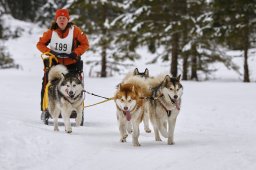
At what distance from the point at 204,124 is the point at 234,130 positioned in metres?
A: 1.05

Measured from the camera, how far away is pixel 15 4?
30.1 metres

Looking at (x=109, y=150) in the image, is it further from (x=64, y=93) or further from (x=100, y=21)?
(x=100, y=21)

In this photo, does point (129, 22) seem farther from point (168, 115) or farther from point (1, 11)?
point (168, 115)

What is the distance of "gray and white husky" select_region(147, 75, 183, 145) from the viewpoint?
260 inches

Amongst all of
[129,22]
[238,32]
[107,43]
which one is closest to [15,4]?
[107,43]

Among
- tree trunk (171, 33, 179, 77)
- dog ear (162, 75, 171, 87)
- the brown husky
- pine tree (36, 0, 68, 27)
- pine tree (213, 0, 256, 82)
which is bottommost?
the brown husky

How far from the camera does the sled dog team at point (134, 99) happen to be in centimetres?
647

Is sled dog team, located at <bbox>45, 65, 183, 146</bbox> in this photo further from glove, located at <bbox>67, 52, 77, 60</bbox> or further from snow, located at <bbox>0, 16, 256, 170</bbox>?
glove, located at <bbox>67, 52, 77, 60</bbox>

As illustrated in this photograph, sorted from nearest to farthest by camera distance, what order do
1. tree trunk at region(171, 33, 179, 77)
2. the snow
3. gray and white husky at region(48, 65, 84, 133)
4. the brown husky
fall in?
the snow
the brown husky
gray and white husky at region(48, 65, 84, 133)
tree trunk at region(171, 33, 179, 77)

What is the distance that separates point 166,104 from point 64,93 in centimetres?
189

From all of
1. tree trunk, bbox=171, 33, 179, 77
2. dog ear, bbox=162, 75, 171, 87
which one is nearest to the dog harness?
dog ear, bbox=162, 75, 171, 87

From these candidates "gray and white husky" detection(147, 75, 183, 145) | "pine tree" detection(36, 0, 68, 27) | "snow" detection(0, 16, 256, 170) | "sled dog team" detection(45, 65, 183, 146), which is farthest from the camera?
"pine tree" detection(36, 0, 68, 27)

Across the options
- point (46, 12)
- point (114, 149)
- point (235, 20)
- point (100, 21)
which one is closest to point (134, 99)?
point (114, 149)

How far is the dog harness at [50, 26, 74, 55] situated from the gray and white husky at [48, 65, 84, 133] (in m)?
0.58
